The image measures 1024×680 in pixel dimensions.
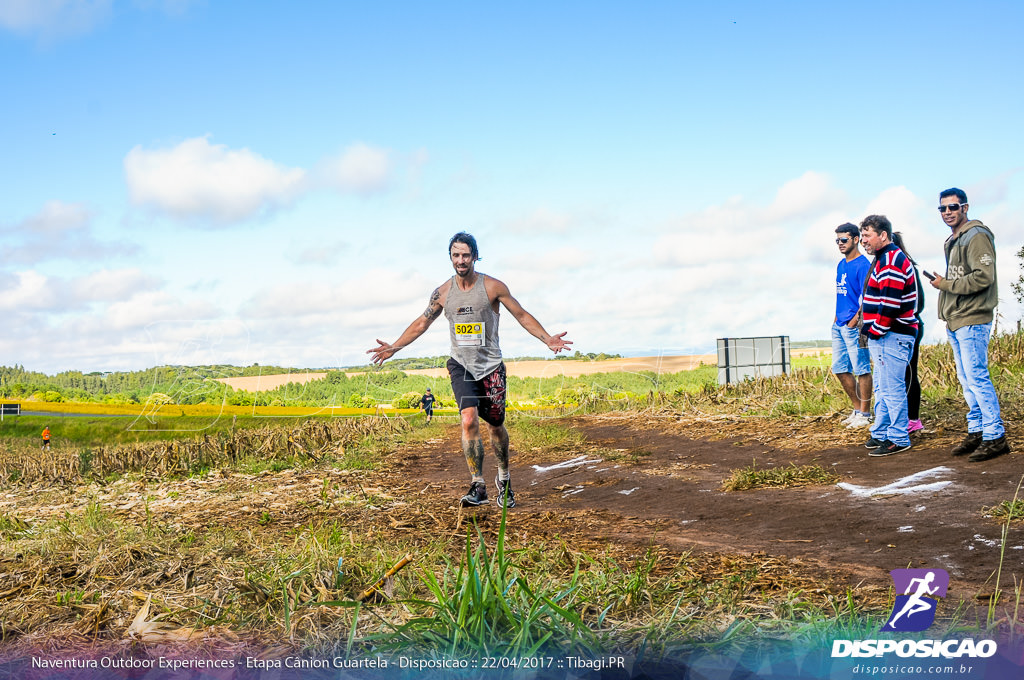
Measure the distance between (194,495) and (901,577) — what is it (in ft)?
23.9

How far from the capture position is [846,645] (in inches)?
99.7

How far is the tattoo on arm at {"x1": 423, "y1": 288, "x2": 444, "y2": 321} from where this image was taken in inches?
264

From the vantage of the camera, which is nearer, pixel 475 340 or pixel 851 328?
pixel 475 340

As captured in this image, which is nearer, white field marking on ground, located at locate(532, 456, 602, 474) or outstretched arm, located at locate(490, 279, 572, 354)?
outstretched arm, located at locate(490, 279, 572, 354)

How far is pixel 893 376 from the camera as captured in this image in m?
7.32

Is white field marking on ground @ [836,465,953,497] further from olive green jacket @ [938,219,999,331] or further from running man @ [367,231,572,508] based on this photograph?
running man @ [367,231,572,508]

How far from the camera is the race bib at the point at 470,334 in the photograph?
6.38 meters

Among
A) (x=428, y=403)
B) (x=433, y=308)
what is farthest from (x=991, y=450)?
(x=428, y=403)

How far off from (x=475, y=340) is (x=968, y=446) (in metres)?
4.71

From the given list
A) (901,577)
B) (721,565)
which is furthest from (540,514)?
(901,577)

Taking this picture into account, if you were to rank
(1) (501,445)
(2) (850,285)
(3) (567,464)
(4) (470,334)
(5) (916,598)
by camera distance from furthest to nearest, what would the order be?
(3) (567,464)
(2) (850,285)
(1) (501,445)
(4) (470,334)
(5) (916,598)

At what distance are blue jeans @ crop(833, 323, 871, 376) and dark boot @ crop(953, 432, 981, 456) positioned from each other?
178 cm

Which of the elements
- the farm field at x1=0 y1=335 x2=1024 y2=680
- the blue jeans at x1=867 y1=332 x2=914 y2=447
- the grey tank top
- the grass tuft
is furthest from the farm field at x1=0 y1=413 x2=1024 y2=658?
the grey tank top

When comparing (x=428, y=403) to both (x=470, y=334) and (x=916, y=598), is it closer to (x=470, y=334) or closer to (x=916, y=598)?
(x=470, y=334)
